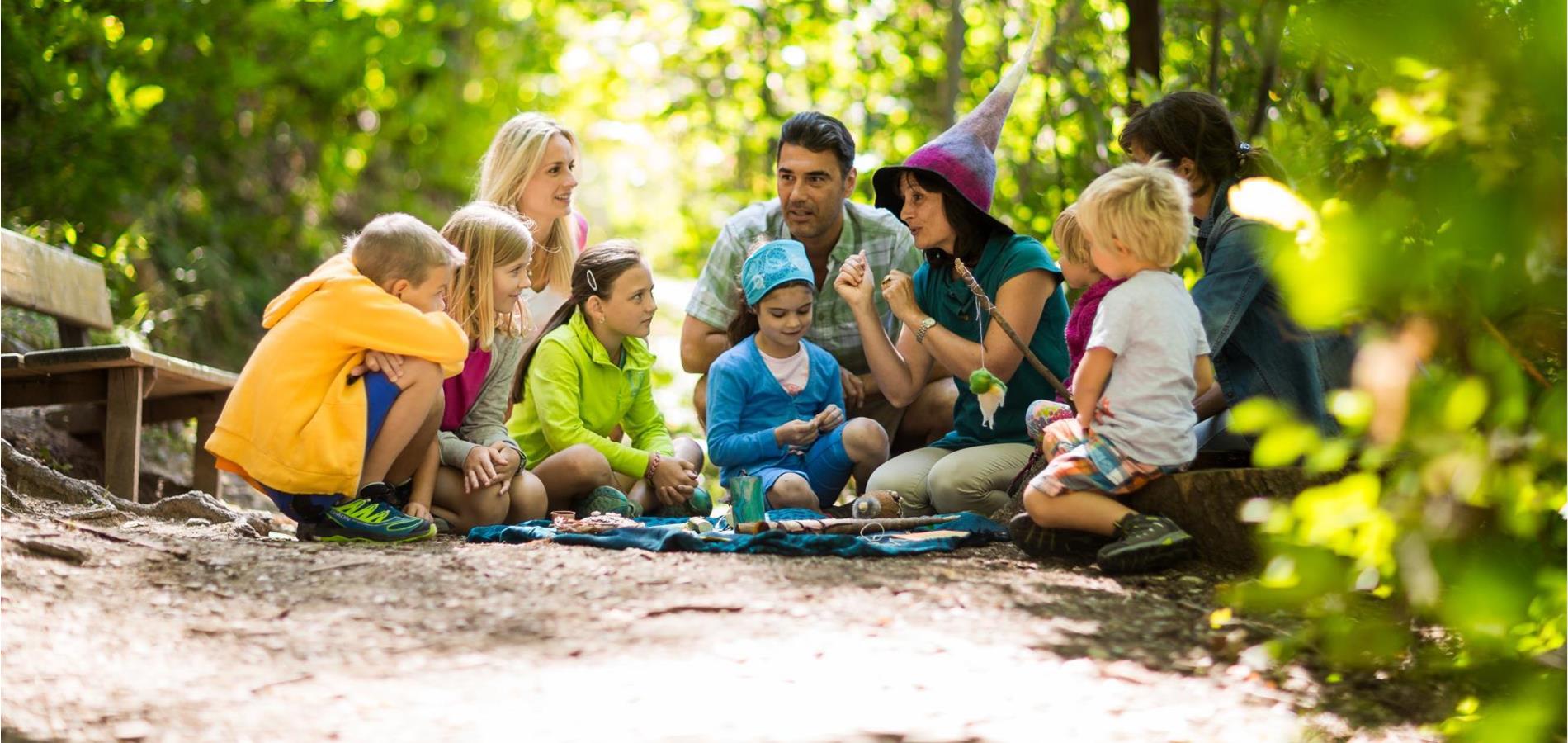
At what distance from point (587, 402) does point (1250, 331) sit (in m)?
2.14

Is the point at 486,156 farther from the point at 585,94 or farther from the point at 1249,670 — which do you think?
the point at 585,94

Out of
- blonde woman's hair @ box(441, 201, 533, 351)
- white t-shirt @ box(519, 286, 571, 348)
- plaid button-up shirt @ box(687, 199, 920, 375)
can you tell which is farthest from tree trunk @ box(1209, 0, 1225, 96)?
blonde woman's hair @ box(441, 201, 533, 351)

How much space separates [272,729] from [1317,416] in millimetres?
2663

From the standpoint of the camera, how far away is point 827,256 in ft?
16.4

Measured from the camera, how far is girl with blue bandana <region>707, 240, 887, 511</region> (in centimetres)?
444

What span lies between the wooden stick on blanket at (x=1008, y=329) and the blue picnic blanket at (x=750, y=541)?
45 centimetres

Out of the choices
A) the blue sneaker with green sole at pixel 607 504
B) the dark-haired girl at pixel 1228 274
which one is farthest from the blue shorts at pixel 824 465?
the dark-haired girl at pixel 1228 274

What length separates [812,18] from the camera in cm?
820

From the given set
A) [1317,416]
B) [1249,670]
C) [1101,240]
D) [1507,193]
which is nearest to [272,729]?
[1249,670]

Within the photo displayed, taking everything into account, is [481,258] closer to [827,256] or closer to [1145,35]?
[827,256]

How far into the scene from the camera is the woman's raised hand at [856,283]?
14.3 feet

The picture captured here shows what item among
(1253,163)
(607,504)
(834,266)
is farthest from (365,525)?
(1253,163)

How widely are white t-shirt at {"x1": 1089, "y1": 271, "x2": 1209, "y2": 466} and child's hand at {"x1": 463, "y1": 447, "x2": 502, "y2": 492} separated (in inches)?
70.3

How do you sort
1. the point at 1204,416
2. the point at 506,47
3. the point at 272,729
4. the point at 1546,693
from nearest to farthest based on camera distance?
the point at 1546,693 → the point at 272,729 → the point at 1204,416 → the point at 506,47
